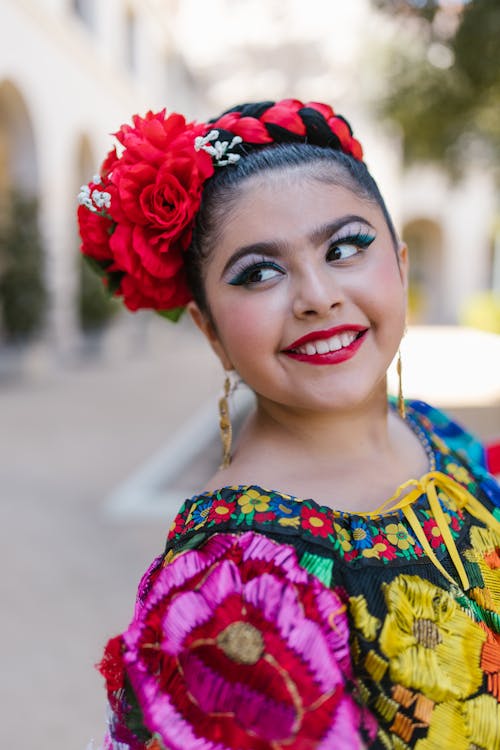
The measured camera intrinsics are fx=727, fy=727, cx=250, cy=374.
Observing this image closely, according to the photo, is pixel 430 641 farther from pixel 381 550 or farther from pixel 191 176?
pixel 191 176

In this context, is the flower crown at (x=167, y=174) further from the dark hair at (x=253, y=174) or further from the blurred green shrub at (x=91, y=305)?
the blurred green shrub at (x=91, y=305)

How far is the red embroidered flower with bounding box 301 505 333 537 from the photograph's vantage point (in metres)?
1.04

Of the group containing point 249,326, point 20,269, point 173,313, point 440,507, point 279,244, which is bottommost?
point 440,507

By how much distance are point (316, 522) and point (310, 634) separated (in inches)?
8.2

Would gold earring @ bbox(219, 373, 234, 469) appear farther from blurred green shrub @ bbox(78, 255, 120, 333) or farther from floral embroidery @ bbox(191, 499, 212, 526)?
blurred green shrub @ bbox(78, 255, 120, 333)

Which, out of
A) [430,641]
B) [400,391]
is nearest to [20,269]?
[400,391]

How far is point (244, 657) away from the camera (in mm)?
859

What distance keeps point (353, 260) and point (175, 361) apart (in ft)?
40.7

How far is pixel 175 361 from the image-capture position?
1350 cm

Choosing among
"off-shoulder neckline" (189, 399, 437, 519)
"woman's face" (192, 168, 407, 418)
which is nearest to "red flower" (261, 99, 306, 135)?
"woman's face" (192, 168, 407, 418)

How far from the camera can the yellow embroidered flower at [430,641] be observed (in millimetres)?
988

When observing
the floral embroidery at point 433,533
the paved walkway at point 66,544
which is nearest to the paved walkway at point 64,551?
the paved walkway at point 66,544

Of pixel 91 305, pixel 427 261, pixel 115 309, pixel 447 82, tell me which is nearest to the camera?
pixel 447 82

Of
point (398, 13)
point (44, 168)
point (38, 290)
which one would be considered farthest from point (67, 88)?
point (398, 13)
